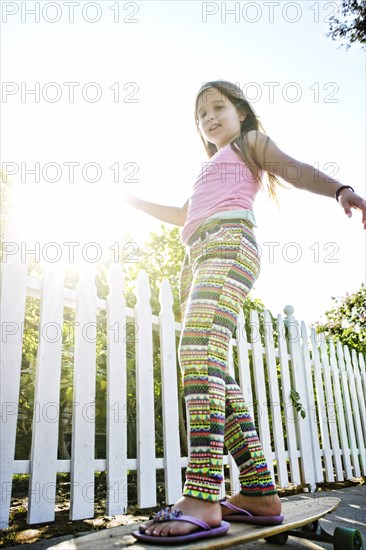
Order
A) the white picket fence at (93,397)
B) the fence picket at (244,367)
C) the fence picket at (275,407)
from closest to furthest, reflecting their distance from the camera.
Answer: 1. the white picket fence at (93,397)
2. the fence picket at (244,367)
3. the fence picket at (275,407)

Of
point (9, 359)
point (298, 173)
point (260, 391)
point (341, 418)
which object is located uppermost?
point (298, 173)

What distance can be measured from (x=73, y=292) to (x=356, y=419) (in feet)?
12.7

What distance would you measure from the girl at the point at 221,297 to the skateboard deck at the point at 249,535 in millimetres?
42

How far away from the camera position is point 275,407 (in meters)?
3.67

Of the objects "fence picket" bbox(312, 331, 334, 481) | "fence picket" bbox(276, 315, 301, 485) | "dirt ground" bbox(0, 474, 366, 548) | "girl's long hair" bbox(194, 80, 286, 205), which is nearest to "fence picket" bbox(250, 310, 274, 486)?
"fence picket" bbox(276, 315, 301, 485)

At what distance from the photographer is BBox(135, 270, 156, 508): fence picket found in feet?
7.86

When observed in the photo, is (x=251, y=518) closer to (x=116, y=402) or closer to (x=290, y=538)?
(x=290, y=538)

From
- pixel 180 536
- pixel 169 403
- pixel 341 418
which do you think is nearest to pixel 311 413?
pixel 341 418

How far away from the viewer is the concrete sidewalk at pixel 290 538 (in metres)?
1.15

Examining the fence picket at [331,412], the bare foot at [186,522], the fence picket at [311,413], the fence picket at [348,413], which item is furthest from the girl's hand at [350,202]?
the fence picket at [348,413]

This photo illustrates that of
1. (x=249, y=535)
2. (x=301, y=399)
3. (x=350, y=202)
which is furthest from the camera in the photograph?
(x=301, y=399)

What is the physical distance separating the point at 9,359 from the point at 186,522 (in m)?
1.13

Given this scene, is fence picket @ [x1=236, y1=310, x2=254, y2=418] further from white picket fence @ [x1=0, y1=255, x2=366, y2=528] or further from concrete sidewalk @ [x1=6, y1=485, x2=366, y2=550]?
concrete sidewalk @ [x1=6, y1=485, x2=366, y2=550]

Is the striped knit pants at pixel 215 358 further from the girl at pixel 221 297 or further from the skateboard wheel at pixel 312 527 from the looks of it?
the skateboard wheel at pixel 312 527
